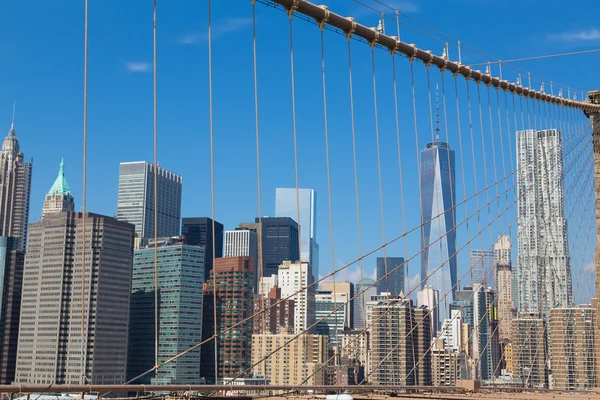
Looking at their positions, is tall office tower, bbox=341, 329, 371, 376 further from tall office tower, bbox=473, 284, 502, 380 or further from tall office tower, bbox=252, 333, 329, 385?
tall office tower, bbox=252, 333, 329, 385

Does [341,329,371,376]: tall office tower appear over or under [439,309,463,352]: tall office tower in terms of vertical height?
under

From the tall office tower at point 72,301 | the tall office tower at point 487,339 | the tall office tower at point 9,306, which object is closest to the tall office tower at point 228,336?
the tall office tower at point 72,301

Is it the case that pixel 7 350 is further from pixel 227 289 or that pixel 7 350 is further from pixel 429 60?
pixel 429 60

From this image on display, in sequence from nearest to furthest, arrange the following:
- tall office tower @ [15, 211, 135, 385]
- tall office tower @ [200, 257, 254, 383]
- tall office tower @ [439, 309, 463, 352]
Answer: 1. tall office tower @ [439, 309, 463, 352]
2. tall office tower @ [15, 211, 135, 385]
3. tall office tower @ [200, 257, 254, 383]

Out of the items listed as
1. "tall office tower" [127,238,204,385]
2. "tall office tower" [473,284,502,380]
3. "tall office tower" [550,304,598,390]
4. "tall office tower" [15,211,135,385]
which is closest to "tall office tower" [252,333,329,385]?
"tall office tower" [127,238,204,385]

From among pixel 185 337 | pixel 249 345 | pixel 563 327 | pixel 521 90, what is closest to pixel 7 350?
pixel 185 337


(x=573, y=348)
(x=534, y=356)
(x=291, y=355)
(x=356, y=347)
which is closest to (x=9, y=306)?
(x=291, y=355)
